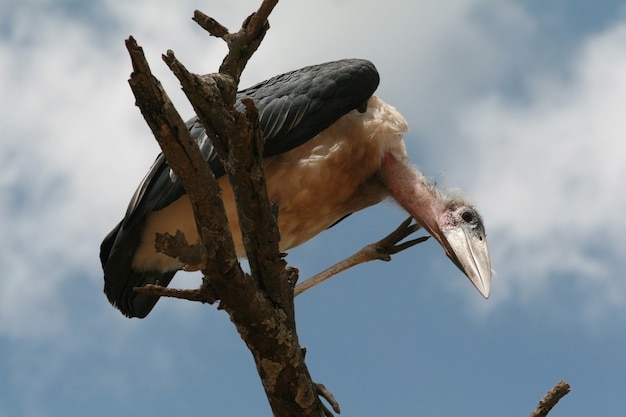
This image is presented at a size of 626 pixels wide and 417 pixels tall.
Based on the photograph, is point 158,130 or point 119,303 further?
point 119,303

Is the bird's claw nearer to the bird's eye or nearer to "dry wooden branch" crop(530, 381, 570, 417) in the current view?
"dry wooden branch" crop(530, 381, 570, 417)

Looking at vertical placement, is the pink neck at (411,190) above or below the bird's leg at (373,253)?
above

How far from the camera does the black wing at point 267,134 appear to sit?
223 inches

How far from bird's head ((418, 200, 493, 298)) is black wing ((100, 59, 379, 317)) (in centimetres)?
95

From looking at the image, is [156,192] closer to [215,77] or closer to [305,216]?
[305,216]

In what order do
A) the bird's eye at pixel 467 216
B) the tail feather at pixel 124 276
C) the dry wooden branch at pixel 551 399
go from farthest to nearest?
1. the bird's eye at pixel 467 216
2. the tail feather at pixel 124 276
3. the dry wooden branch at pixel 551 399

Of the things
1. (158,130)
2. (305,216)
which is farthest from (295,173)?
(158,130)

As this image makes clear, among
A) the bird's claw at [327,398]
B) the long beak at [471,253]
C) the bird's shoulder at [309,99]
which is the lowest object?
the bird's claw at [327,398]

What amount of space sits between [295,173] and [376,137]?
70cm

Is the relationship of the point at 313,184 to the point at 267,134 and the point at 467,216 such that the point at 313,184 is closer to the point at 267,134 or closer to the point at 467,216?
the point at 267,134

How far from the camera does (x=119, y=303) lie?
19.9ft

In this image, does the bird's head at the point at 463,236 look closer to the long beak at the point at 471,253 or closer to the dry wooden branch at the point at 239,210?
the long beak at the point at 471,253

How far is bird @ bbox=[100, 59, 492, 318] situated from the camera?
19.0 feet

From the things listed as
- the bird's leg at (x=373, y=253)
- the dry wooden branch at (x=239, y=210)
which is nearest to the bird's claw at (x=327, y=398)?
the dry wooden branch at (x=239, y=210)
